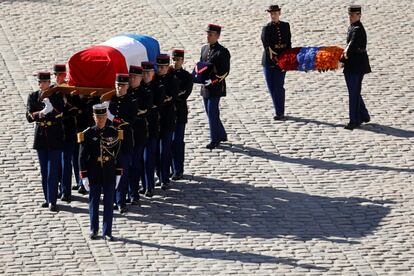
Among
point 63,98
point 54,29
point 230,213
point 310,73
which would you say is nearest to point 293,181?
point 230,213

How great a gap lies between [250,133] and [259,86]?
2.26 m

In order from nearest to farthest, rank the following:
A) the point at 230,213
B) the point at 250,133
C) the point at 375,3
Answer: the point at 230,213, the point at 250,133, the point at 375,3

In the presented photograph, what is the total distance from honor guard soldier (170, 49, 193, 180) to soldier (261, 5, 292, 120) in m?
2.54

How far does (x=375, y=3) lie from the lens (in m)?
28.8

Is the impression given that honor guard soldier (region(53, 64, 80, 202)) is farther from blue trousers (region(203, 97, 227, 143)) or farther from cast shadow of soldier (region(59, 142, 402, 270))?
blue trousers (region(203, 97, 227, 143))

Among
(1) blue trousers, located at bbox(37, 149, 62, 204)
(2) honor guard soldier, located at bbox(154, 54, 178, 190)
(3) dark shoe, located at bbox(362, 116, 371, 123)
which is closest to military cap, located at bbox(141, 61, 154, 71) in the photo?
(2) honor guard soldier, located at bbox(154, 54, 178, 190)

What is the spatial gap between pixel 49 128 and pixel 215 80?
323cm

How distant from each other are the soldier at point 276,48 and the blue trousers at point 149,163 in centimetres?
336

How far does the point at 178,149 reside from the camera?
20.4 metres

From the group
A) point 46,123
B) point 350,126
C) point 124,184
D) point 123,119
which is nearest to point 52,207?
point 124,184

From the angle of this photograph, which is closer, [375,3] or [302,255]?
[302,255]

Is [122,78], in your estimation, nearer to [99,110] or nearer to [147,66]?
[147,66]

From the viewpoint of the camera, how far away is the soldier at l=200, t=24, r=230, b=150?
21297mm

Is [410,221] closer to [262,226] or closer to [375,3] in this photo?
[262,226]
